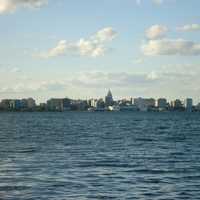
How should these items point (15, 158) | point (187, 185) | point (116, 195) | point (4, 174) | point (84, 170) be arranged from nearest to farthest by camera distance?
point (116, 195) → point (187, 185) → point (4, 174) → point (84, 170) → point (15, 158)

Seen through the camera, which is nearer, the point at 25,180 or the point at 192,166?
the point at 25,180

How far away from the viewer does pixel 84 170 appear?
1499 inches

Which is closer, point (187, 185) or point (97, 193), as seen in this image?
point (97, 193)

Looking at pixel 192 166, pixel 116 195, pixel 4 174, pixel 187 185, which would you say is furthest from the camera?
pixel 192 166

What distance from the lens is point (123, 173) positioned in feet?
121

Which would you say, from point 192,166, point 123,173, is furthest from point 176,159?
point 123,173

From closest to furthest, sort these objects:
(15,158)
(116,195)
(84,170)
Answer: (116,195)
(84,170)
(15,158)

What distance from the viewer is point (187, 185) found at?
3228cm

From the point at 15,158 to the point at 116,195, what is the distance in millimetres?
18259

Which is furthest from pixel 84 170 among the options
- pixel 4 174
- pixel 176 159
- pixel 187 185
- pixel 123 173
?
pixel 176 159

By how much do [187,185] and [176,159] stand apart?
48.8ft

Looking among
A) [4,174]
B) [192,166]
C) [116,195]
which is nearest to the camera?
[116,195]

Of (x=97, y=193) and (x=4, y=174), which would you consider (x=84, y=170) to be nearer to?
(x=4, y=174)

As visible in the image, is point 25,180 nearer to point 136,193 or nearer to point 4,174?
point 4,174
